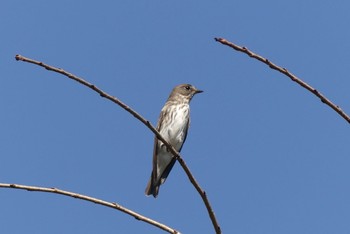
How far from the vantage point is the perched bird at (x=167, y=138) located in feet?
33.4

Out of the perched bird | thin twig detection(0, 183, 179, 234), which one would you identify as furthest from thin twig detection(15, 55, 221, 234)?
the perched bird

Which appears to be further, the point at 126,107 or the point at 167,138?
the point at 167,138

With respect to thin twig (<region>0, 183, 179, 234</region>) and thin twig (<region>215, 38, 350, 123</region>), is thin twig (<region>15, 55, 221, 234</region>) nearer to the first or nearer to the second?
thin twig (<region>0, 183, 179, 234</region>)

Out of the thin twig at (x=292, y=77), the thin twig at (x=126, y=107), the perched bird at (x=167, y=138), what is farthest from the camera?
the perched bird at (x=167, y=138)

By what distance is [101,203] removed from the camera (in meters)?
3.31

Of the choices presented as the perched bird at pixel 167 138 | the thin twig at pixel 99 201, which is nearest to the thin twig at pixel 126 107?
the thin twig at pixel 99 201

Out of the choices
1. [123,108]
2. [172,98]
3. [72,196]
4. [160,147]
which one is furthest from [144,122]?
[172,98]

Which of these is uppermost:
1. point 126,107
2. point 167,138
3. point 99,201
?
point 167,138

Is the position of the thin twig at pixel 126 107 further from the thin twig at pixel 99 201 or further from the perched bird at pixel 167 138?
the perched bird at pixel 167 138

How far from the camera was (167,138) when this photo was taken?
1028cm

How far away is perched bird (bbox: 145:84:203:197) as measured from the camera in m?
10.2

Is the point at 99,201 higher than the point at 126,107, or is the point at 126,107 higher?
Answer: the point at 126,107

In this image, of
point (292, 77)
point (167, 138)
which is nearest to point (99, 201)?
point (292, 77)

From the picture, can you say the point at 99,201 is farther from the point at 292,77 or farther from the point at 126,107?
the point at 292,77
